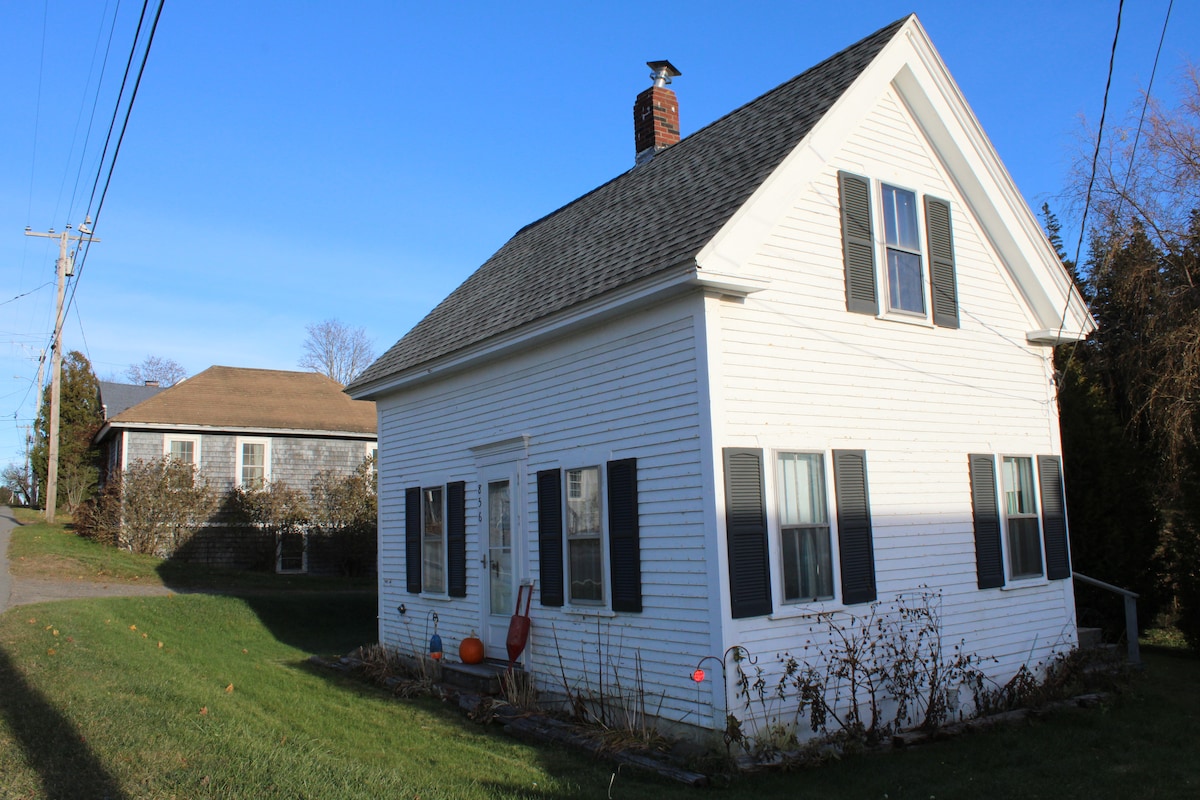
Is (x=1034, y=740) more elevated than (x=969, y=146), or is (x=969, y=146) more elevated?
(x=969, y=146)

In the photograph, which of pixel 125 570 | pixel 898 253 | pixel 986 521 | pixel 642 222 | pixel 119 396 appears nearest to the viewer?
pixel 898 253

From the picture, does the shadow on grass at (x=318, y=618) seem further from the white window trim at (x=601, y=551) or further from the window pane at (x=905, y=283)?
the window pane at (x=905, y=283)

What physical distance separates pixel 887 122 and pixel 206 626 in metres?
13.9

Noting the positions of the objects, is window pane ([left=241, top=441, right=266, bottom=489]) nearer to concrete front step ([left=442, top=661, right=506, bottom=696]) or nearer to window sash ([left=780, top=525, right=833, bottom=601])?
concrete front step ([left=442, top=661, right=506, bottom=696])

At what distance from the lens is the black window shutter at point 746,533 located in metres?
7.84

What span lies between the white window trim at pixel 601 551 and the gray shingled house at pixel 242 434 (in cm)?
1743

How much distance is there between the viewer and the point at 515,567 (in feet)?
34.8

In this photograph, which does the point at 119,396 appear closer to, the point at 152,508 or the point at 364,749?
the point at 152,508

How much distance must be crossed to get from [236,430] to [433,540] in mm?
15162

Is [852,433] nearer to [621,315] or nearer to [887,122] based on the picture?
[621,315]

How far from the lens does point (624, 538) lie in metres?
8.81

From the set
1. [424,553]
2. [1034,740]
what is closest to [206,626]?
[424,553]

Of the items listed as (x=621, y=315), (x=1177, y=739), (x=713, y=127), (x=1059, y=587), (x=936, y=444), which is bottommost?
(x=1177, y=739)

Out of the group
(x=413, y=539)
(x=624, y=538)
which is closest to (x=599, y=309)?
(x=624, y=538)
